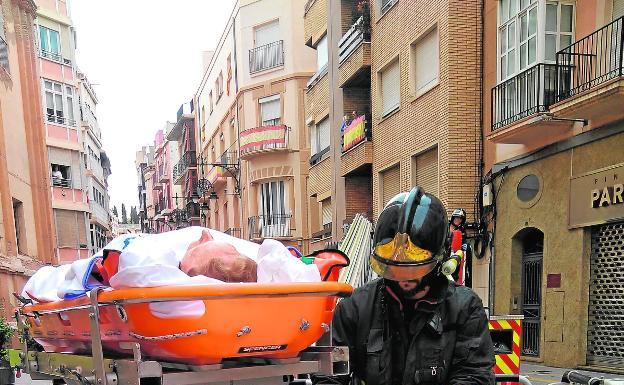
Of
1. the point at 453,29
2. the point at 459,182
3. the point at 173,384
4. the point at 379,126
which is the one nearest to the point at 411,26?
the point at 453,29

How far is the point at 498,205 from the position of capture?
1083 cm

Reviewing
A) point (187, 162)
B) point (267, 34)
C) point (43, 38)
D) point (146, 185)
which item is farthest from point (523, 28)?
point (146, 185)

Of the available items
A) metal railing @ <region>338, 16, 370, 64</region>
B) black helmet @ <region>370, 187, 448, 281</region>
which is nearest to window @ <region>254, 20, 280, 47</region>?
metal railing @ <region>338, 16, 370, 64</region>

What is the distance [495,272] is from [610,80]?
4.78m

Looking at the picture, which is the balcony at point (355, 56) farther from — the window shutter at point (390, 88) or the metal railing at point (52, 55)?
the metal railing at point (52, 55)

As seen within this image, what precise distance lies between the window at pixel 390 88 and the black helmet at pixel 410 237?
12303mm

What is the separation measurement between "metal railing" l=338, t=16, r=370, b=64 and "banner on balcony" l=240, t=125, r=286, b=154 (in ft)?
27.3

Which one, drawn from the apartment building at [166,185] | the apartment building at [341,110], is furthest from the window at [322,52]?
the apartment building at [166,185]

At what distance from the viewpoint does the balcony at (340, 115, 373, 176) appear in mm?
15727

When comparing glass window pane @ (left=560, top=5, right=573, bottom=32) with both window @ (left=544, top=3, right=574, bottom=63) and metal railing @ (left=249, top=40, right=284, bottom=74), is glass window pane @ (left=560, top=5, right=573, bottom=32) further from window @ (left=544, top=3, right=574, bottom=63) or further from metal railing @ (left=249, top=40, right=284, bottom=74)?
metal railing @ (left=249, top=40, right=284, bottom=74)

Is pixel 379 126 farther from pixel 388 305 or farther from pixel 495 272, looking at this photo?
pixel 388 305

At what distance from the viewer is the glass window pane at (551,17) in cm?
930

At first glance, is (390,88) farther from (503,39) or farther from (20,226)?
(20,226)

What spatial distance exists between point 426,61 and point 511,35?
102 inches
